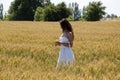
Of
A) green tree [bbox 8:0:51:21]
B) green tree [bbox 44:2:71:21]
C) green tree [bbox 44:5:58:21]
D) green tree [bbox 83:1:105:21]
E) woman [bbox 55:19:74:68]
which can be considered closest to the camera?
woman [bbox 55:19:74:68]

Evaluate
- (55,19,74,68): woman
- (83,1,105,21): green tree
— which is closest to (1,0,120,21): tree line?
(83,1,105,21): green tree

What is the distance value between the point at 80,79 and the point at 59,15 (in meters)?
85.8

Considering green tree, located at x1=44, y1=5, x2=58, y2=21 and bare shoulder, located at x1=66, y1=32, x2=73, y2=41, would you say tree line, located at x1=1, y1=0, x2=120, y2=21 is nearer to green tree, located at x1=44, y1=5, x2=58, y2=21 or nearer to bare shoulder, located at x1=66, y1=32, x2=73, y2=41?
green tree, located at x1=44, y1=5, x2=58, y2=21

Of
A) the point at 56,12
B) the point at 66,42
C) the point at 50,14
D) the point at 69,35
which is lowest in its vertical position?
the point at 50,14

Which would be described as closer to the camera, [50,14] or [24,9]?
[50,14]

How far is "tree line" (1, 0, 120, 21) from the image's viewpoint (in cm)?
9269

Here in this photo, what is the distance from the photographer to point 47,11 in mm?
92688

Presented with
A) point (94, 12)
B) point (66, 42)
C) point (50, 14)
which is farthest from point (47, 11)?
point (66, 42)

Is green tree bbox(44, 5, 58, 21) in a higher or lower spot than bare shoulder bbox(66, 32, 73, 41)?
lower

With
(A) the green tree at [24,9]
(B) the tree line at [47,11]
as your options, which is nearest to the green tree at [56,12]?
(B) the tree line at [47,11]

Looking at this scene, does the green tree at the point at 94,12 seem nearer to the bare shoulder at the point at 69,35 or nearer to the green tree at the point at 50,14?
the green tree at the point at 50,14

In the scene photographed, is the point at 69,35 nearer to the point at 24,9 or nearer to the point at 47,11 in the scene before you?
the point at 47,11

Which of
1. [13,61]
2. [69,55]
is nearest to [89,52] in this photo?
[69,55]

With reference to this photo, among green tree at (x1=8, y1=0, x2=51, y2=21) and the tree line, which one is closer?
the tree line
